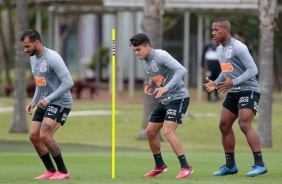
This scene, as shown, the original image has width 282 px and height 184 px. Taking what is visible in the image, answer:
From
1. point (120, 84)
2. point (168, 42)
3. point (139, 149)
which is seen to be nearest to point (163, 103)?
point (139, 149)

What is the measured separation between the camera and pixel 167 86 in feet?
42.1

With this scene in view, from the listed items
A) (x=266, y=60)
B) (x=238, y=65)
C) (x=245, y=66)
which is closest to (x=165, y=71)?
(x=238, y=65)

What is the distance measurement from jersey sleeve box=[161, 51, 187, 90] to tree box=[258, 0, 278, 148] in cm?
832

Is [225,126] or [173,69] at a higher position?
[173,69]

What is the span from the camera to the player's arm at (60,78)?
12.6 meters

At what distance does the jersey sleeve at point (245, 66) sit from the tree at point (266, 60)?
8.20 m

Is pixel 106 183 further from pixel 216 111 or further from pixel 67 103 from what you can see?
pixel 216 111

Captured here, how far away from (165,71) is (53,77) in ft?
5.00

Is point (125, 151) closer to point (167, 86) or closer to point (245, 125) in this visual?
point (245, 125)

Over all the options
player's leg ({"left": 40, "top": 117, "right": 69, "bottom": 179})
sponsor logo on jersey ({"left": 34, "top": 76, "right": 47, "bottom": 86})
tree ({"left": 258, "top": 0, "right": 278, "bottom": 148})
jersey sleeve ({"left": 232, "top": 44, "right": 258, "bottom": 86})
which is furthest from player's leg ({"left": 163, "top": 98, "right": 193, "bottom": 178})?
tree ({"left": 258, "top": 0, "right": 278, "bottom": 148})

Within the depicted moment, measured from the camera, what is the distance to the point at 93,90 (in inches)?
1551

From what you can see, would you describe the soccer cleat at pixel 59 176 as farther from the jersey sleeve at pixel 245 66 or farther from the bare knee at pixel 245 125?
the jersey sleeve at pixel 245 66

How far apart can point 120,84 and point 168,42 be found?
5748 millimetres

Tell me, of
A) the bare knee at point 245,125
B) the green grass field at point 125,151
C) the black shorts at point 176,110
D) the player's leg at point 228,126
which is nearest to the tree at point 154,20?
the green grass field at point 125,151
